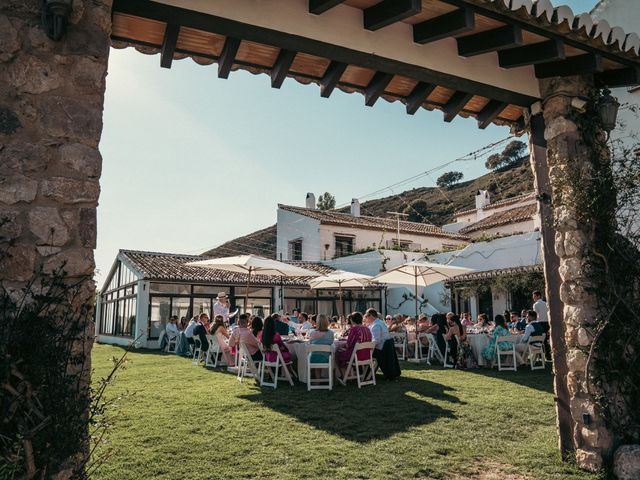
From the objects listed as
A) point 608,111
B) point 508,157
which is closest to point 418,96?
point 608,111

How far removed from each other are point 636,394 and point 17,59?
15.4 ft

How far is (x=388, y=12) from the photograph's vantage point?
3.25 metres

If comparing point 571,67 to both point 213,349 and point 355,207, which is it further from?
point 355,207

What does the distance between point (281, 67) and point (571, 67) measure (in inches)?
98.4

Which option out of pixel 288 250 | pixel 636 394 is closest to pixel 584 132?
pixel 636 394

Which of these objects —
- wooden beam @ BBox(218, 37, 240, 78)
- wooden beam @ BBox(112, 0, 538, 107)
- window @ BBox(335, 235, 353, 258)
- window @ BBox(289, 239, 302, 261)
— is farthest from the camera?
window @ BBox(289, 239, 302, 261)

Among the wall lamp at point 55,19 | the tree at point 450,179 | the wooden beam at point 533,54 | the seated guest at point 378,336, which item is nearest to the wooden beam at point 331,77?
the wooden beam at point 533,54

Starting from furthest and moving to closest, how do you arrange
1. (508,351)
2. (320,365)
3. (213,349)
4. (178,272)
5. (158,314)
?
1. (178,272)
2. (158,314)
3. (213,349)
4. (508,351)
5. (320,365)

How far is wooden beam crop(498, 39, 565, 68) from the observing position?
3623mm

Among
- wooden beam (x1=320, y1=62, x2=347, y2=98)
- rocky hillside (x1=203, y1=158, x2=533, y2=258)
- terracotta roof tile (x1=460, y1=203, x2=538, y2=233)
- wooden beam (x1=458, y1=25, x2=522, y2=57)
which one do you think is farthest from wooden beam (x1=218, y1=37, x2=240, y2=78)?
rocky hillside (x1=203, y1=158, x2=533, y2=258)

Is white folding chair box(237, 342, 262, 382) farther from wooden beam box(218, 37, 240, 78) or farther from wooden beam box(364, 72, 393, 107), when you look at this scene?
wooden beam box(218, 37, 240, 78)

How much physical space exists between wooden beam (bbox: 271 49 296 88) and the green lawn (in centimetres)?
238

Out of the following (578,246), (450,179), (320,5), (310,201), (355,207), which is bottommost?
(578,246)

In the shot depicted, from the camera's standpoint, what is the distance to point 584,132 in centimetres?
410
